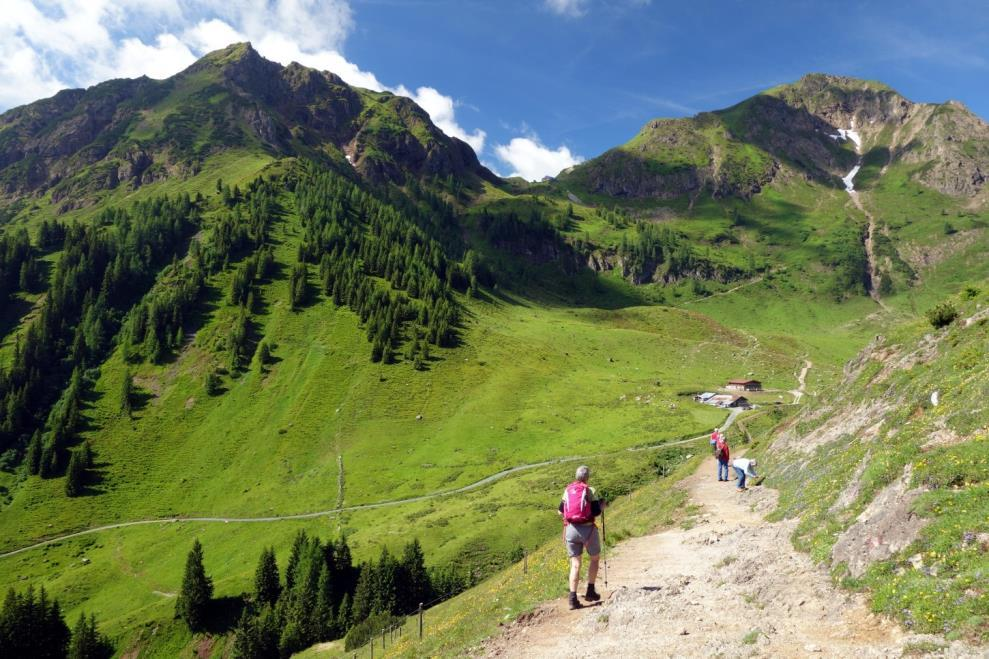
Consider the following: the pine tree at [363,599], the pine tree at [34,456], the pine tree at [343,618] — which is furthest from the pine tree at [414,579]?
the pine tree at [34,456]

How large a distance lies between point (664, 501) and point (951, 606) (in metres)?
24.6

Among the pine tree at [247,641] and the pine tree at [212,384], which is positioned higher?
the pine tree at [212,384]

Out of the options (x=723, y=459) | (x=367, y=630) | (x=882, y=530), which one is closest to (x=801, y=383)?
(x=723, y=459)

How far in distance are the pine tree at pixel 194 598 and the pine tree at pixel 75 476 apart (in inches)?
2209

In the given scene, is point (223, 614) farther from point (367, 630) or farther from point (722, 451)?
point (722, 451)

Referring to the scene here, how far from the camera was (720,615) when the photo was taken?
13.9 metres

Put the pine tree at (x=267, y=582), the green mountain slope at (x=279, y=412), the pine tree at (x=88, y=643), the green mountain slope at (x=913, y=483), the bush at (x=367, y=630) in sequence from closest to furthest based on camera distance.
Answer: the green mountain slope at (x=913, y=483) < the bush at (x=367, y=630) < the pine tree at (x=88, y=643) < the pine tree at (x=267, y=582) < the green mountain slope at (x=279, y=412)

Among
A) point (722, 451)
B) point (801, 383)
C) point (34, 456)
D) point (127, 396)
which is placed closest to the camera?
point (722, 451)

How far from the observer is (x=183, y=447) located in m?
123

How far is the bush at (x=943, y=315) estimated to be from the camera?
31014 millimetres

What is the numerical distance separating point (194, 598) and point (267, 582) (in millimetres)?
9712

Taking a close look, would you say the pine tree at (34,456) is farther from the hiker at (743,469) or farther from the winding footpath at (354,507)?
the hiker at (743,469)

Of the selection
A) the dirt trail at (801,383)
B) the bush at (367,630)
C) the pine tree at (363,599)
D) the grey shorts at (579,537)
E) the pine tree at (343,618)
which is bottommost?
the pine tree at (343,618)

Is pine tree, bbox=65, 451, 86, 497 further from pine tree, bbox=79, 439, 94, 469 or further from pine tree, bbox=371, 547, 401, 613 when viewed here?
pine tree, bbox=371, 547, 401, 613
